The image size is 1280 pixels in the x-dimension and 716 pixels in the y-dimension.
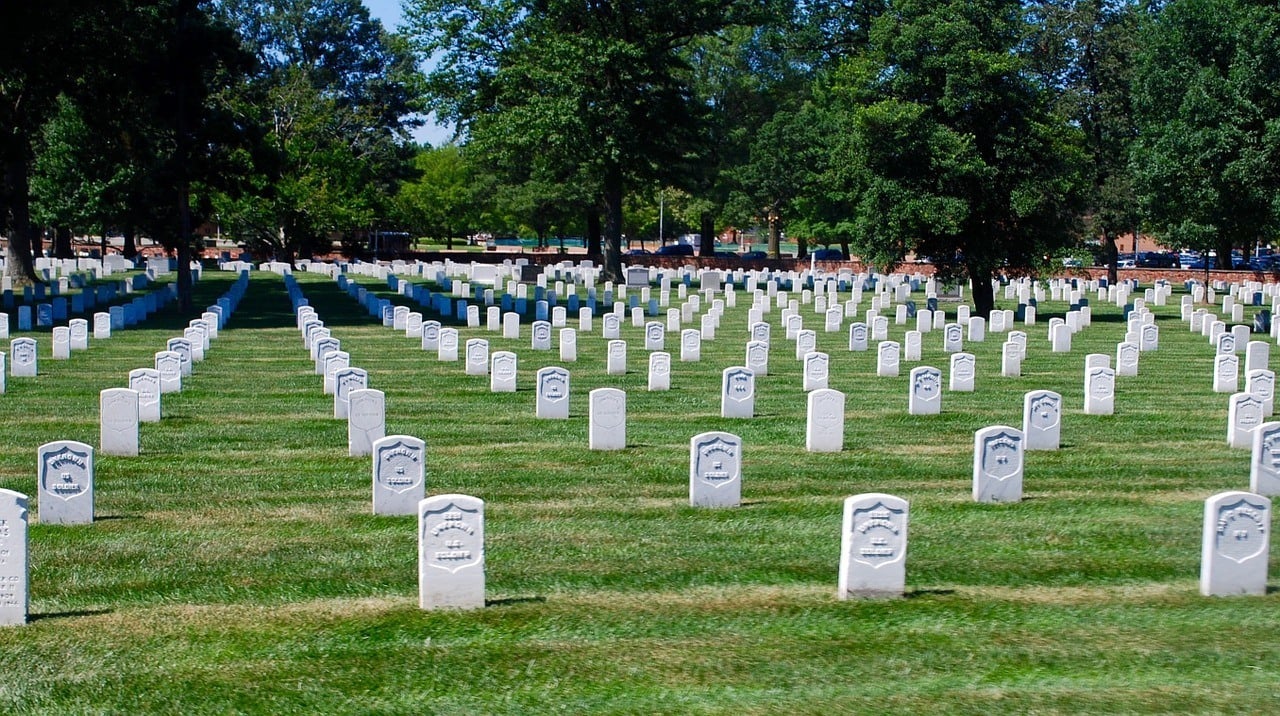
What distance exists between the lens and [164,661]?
8047mm

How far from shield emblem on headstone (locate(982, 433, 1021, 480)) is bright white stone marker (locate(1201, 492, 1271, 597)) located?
2951 mm

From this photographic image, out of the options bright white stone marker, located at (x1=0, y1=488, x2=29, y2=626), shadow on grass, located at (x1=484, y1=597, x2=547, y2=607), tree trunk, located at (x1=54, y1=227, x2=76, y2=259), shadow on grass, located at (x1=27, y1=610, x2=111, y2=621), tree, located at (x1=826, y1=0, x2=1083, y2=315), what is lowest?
shadow on grass, located at (x1=27, y1=610, x2=111, y2=621)

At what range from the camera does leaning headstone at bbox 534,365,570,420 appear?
1745 centimetres

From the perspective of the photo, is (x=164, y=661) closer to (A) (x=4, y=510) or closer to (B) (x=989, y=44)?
(A) (x=4, y=510)

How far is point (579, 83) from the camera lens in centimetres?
5138

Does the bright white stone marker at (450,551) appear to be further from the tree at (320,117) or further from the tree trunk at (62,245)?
the tree trunk at (62,245)

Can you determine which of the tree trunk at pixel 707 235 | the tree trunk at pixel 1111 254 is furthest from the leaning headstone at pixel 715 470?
the tree trunk at pixel 707 235

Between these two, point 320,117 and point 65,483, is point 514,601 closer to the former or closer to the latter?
point 65,483

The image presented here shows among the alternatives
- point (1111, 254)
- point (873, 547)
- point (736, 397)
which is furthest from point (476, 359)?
point (1111, 254)

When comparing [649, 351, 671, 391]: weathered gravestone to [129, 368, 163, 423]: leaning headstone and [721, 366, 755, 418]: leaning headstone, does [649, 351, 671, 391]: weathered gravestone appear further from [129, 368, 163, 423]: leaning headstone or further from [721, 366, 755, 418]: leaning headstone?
[129, 368, 163, 423]: leaning headstone

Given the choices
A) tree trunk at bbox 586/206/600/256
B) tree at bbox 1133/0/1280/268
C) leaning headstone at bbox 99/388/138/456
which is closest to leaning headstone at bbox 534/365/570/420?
leaning headstone at bbox 99/388/138/456

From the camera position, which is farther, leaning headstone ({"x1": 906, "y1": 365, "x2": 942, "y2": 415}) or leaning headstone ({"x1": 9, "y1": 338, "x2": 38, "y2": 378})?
leaning headstone ({"x1": 9, "y1": 338, "x2": 38, "y2": 378})

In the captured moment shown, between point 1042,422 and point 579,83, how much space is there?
38.3m

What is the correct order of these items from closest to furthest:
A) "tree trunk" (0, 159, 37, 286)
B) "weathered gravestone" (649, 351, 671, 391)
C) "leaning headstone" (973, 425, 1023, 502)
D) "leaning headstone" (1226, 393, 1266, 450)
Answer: "leaning headstone" (973, 425, 1023, 502) → "leaning headstone" (1226, 393, 1266, 450) → "weathered gravestone" (649, 351, 671, 391) → "tree trunk" (0, 159, 37, 286)
